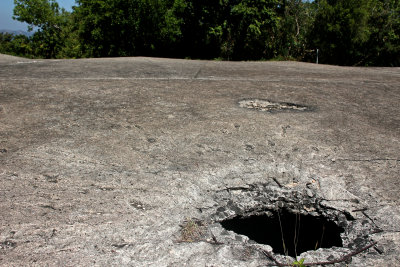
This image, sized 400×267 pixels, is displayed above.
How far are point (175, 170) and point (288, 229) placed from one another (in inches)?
24.5

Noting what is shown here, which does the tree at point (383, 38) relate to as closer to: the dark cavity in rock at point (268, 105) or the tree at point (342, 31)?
the tree at point (342, 31)

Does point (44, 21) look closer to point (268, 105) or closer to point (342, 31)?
point (342, 31)

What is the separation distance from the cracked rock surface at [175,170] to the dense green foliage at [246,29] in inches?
295

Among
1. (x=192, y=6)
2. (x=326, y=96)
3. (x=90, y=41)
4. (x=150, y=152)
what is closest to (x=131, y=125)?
(x=150, y=152)

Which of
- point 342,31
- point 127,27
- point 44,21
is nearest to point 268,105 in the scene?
point 342,31

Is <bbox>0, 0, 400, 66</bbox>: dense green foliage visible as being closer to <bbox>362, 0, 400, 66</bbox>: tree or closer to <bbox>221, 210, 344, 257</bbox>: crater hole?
<bbox>362, 0, 400, 66</bbox>: tree

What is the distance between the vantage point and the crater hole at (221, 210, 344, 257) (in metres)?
1.46

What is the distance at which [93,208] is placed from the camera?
4.21 ft

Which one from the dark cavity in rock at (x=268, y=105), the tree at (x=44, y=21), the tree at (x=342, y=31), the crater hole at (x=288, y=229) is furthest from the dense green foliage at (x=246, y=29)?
the crater hole at (x=288, y=229)

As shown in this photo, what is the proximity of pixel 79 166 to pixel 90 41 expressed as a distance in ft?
35.8

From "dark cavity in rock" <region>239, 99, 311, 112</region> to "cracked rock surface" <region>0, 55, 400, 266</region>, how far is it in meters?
0.10

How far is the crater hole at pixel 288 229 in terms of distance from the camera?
4.80ft

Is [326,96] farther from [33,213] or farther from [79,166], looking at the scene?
[33,213]

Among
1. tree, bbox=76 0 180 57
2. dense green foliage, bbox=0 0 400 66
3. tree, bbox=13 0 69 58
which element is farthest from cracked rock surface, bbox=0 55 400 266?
tree, bbox=13 0 69 58
